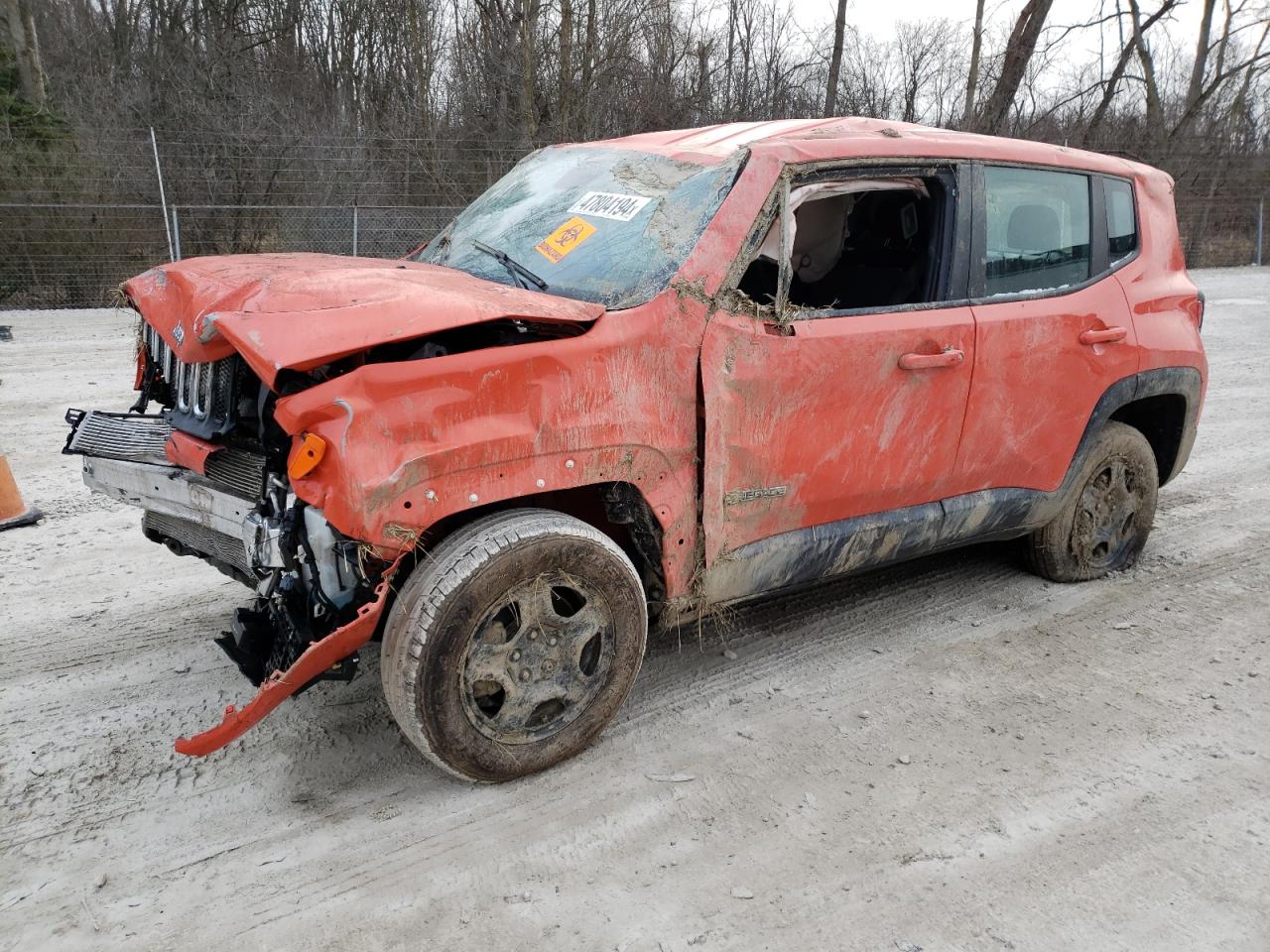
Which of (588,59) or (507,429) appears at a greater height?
(588,59)

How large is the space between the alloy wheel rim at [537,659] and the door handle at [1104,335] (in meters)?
2.41

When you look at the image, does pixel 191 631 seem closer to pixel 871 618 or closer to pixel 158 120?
pixel 871 618

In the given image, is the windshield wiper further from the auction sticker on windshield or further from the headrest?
the headrest

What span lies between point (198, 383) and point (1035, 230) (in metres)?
3.26

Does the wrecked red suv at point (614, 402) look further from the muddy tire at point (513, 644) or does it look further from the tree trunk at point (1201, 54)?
the tree trunk at point (1201, 54)

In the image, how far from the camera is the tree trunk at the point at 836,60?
23.2 meters

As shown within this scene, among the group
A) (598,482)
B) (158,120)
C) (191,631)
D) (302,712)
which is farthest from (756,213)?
(158,120)

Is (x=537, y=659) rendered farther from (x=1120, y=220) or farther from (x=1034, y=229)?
(x=1120, y=220)

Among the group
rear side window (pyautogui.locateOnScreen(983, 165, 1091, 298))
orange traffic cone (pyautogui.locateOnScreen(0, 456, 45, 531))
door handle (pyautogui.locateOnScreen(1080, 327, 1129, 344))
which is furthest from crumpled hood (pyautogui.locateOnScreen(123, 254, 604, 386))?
orange traffic cone (pyautogui.locateOnScreen(0, 456, 45, 531))

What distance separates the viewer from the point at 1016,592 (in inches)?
181

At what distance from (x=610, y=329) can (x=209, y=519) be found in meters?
1.43

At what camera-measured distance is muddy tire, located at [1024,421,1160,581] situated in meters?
4.49

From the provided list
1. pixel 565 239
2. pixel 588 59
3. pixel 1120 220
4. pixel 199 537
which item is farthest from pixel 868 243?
pixel 588 59

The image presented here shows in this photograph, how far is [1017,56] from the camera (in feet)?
55.5
